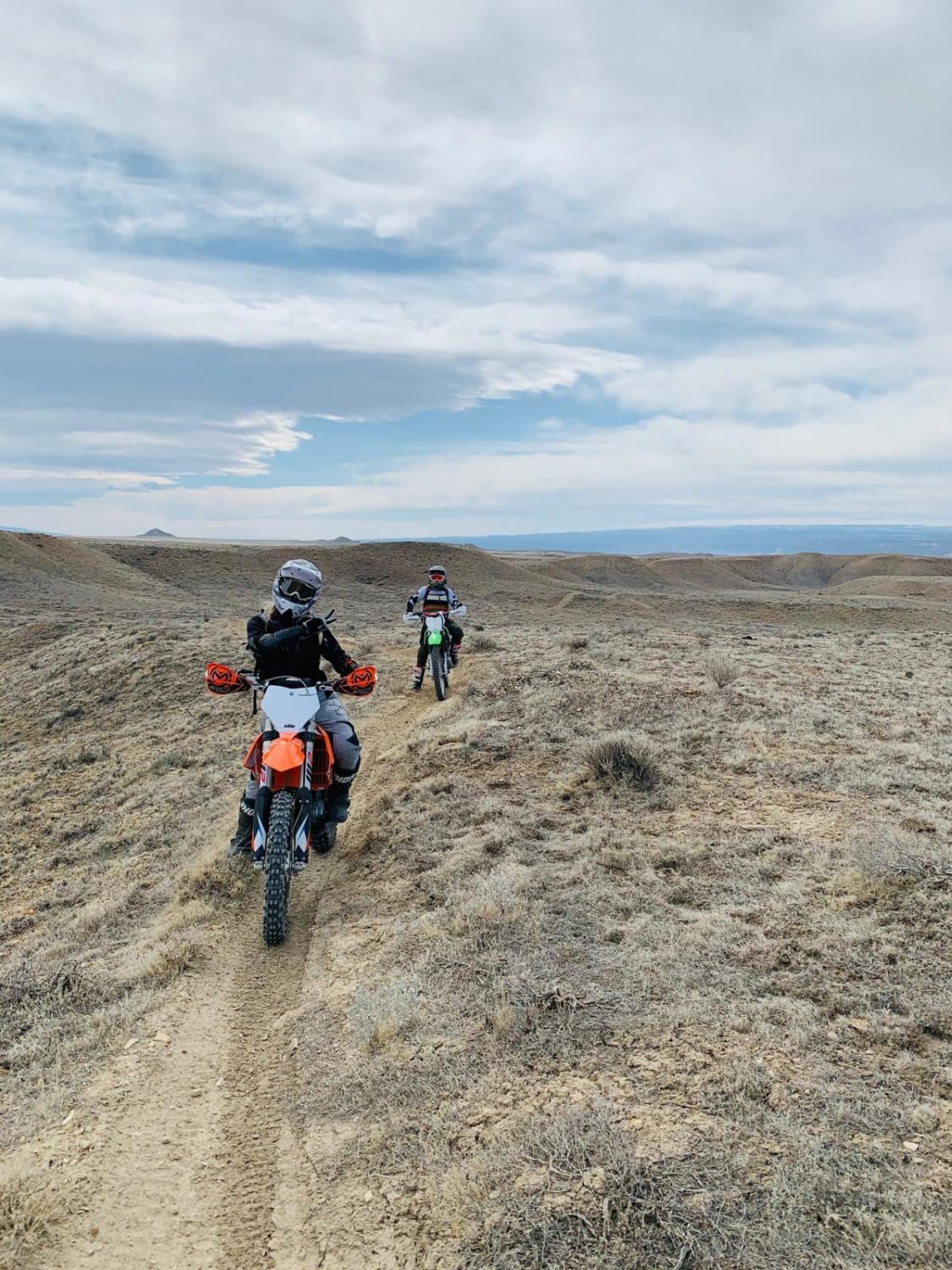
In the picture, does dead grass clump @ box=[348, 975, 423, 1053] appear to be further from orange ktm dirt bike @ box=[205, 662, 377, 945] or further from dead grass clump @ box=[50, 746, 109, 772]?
dead grass clump @ box=[50, 746, 109, 772]

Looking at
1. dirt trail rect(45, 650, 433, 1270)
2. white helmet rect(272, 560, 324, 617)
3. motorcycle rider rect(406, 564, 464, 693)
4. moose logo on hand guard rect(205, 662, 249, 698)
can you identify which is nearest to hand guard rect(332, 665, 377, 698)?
white helmet rect(272, 560, 324, 617)

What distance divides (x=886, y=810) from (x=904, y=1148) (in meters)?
4.85

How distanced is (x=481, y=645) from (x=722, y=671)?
21.5 ft

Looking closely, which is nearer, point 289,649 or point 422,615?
point 289,649

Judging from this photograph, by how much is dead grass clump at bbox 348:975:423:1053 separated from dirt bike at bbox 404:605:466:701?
334 inches

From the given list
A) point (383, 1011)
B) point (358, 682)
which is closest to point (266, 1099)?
point (383, 1011)

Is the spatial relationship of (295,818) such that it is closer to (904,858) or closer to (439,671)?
(904,858)

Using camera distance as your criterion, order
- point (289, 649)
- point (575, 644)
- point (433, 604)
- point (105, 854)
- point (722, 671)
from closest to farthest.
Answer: point (289, 649)
point (105, 854)
point (722, 671)
point (433, 604)
point (575, 644)

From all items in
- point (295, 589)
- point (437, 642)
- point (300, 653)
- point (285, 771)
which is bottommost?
point (285, 771)

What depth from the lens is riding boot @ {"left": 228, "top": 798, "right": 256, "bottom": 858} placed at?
6645mm

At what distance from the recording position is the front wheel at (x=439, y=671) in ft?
44.1

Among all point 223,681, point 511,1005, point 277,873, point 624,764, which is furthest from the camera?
point 624,764

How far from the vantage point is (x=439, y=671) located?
13516 mm

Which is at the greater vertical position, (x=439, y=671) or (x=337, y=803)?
(x=439, y=671)
